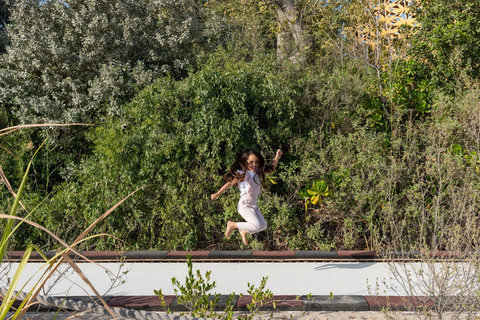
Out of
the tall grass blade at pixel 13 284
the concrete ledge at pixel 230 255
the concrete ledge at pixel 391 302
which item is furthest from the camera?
the concrete ledge at pixel 230 255

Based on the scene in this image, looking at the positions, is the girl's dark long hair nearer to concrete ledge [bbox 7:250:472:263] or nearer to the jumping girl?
the jumping girl

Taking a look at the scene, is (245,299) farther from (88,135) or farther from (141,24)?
(141,24)

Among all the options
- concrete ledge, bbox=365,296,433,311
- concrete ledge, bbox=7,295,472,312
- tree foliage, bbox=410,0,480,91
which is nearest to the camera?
concrete ledge, bbox=365,296,433,311

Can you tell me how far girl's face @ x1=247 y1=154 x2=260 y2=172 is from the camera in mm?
5656

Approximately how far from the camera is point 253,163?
568 cm

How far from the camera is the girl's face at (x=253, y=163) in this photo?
5.66 meters

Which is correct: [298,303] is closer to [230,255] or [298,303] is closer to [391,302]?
[391,302]

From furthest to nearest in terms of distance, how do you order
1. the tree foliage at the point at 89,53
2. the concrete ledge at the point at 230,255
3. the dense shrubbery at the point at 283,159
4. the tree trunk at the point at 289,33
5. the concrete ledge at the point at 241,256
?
the tree trunk at the point at 289,33 → the tree foliage at the point at 89,53 → the dense shrubbery at the point at 283,159 → the concrete ledge at the point at 230,255 → the concrete ledge at the point at 241,256

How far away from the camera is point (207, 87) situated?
24.3 feet

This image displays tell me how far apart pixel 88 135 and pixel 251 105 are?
10.3 ft

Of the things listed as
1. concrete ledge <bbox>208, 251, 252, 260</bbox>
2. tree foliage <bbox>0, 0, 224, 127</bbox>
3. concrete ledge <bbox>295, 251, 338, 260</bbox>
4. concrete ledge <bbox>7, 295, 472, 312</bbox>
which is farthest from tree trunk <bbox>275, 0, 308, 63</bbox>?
concrete ledge <bbox>7, 295, 472, 312</bbox>

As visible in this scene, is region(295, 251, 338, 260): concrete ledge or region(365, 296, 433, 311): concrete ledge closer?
region(365, 296, 433, 311): concrete ledge

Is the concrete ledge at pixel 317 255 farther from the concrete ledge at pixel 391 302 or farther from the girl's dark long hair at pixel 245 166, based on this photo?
the concrete ledge at pixel 391 302

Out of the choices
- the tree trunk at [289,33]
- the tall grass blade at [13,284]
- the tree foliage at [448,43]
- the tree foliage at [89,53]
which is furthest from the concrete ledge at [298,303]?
the tree trunk at [289,33]
